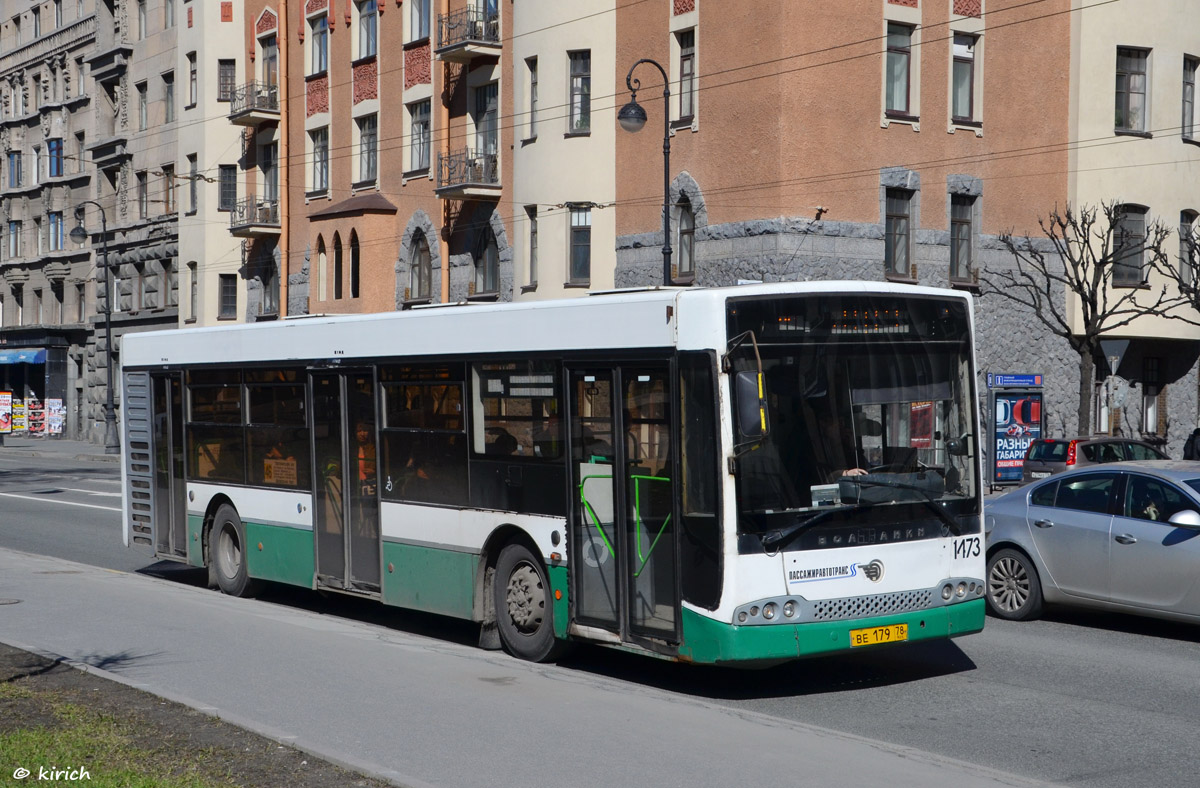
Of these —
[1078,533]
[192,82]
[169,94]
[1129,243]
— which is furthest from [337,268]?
[1078,533]

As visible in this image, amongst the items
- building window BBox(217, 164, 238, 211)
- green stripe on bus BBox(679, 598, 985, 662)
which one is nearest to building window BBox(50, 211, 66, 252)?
building window BBox(217, 164, 238, 211)

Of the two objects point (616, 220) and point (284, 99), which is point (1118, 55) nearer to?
point (616, 220)

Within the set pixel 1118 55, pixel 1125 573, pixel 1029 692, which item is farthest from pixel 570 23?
pixel 1029 692

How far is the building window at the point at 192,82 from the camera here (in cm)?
4966

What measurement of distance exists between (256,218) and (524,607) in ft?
123

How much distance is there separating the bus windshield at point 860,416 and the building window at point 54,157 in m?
56.9

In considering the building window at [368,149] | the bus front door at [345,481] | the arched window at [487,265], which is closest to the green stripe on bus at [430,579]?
the bus front door at [345,481]

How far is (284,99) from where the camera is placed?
45.6m

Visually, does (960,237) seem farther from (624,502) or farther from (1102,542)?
(624,502)

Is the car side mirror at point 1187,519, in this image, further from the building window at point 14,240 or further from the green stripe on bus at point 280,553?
the building window at point 14,240

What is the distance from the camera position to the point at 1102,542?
1217 centimetres

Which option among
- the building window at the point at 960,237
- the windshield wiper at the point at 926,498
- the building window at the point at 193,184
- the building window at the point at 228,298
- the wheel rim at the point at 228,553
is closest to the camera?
the windshield wiper at the point at 926,498

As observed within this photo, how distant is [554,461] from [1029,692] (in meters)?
3.65

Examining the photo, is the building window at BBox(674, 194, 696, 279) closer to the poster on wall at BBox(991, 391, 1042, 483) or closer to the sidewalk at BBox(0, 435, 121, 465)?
the poster on wall at BBox(991, 391, 1042, 483)
